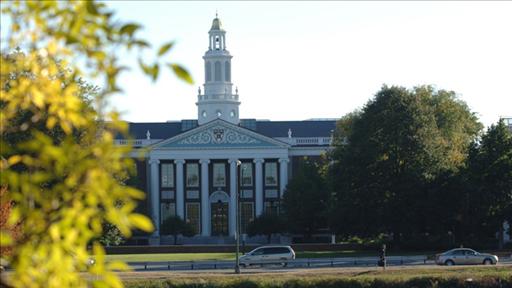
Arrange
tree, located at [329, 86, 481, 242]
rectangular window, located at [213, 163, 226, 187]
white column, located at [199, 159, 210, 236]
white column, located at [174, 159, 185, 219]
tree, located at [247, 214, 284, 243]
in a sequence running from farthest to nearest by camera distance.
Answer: rectangular window, located at [213, 163, 226, 187]
white column, located at [174, 159, 185, 219]
white column, located at [199, 159, 210, 236]
tree, located at [247, 214, 284, 243]
tree, located at [329, 86, 481, 242]

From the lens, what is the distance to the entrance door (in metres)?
114

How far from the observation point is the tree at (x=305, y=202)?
94938 mm

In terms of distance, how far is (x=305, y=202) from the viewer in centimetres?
9575

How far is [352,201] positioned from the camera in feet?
245

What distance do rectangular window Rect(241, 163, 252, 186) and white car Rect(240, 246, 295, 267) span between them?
50.3 meters

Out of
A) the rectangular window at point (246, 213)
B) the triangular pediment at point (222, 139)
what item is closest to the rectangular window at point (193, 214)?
the rectangular window at point (246, 213)

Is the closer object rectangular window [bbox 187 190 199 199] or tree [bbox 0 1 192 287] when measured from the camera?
tree [bbox 0 1 192 287]

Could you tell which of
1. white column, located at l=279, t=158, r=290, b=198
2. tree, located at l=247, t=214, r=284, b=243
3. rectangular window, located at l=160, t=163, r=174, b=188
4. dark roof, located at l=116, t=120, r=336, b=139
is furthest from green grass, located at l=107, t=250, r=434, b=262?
dark roof, located at l=116, t=120, r=336, b=139

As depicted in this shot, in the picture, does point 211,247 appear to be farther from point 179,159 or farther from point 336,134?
point 179,159

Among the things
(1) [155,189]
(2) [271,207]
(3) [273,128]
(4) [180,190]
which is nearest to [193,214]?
(4) [180,190]

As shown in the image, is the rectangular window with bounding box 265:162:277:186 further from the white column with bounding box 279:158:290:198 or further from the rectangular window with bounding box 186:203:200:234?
the rectangular window with bounding box 186:203:200:234

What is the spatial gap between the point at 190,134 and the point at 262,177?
911 cm

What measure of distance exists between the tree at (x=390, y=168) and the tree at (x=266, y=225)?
24517 mm

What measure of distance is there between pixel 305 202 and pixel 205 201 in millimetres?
21759
